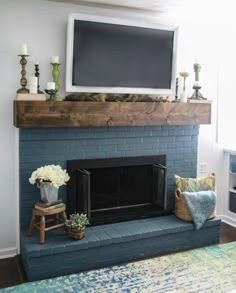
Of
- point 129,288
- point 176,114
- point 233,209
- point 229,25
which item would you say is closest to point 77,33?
point 176,114

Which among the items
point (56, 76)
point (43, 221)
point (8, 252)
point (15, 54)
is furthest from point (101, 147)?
point (8, 252)

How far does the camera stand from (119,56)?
9.96 ft

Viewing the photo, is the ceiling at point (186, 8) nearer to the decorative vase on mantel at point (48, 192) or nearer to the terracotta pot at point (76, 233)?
the decorative vase on mantel at point (48, 192)

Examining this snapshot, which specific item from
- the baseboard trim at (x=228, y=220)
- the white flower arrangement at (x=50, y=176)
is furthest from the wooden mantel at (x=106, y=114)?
the baseboard trim at (x=228, y=220)

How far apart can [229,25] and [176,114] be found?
1264 millimetres

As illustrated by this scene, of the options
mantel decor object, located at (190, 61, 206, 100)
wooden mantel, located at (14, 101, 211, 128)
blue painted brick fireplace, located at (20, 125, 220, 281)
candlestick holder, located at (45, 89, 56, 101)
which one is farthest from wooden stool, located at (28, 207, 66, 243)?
mantel decor object, located at (190, 61, 206, 100)

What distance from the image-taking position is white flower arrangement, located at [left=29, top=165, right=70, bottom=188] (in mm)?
2646

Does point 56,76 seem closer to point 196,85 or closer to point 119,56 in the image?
point 119,56

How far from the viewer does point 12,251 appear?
2.92 m

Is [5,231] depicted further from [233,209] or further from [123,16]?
[233,209]

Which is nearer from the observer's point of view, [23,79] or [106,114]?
[23,79]

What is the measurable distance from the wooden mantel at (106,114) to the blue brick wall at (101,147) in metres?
0.17

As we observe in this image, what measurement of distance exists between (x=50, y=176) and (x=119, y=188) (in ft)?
2.81

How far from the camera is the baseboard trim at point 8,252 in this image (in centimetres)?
289
